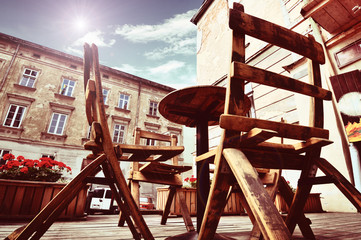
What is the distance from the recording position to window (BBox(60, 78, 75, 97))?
1396 cm

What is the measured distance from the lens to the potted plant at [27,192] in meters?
3.15

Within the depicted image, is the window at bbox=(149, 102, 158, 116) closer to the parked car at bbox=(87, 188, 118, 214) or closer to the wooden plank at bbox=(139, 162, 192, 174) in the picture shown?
the parked car at bbox=(87, 188, 118, 214)

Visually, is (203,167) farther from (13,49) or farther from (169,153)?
(13,49)

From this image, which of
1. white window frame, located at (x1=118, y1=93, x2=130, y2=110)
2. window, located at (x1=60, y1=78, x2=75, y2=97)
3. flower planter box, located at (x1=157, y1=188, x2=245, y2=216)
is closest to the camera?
flower planter box, located at (x1=157, y1=188, x2=245, y2=216)

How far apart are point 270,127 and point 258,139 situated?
13cm

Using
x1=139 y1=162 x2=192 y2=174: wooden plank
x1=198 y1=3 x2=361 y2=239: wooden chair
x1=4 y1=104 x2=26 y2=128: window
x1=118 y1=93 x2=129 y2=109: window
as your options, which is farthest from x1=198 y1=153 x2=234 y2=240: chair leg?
x1=118 y1=93 x2=129 y2=109: window

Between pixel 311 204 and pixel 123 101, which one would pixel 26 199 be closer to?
pixel 311 204

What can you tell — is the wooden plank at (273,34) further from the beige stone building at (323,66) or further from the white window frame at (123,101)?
the white window frame at (123,101)

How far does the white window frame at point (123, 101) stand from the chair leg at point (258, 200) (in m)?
15.9

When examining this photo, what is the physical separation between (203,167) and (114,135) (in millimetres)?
14097

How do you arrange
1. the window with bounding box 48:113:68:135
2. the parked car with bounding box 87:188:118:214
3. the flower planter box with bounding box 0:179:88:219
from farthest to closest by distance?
the window with bounding box 48:113:68:135 < the parked car with bounding box 87:188:118:214 < the flower planter box with bounding box 0:179:88:219

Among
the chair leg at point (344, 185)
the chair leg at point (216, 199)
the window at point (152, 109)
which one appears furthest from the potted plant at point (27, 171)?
the window at point (152, 109)

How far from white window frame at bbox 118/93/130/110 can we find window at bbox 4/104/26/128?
6279 millimetres

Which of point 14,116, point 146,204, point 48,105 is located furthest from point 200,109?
point 14,116
